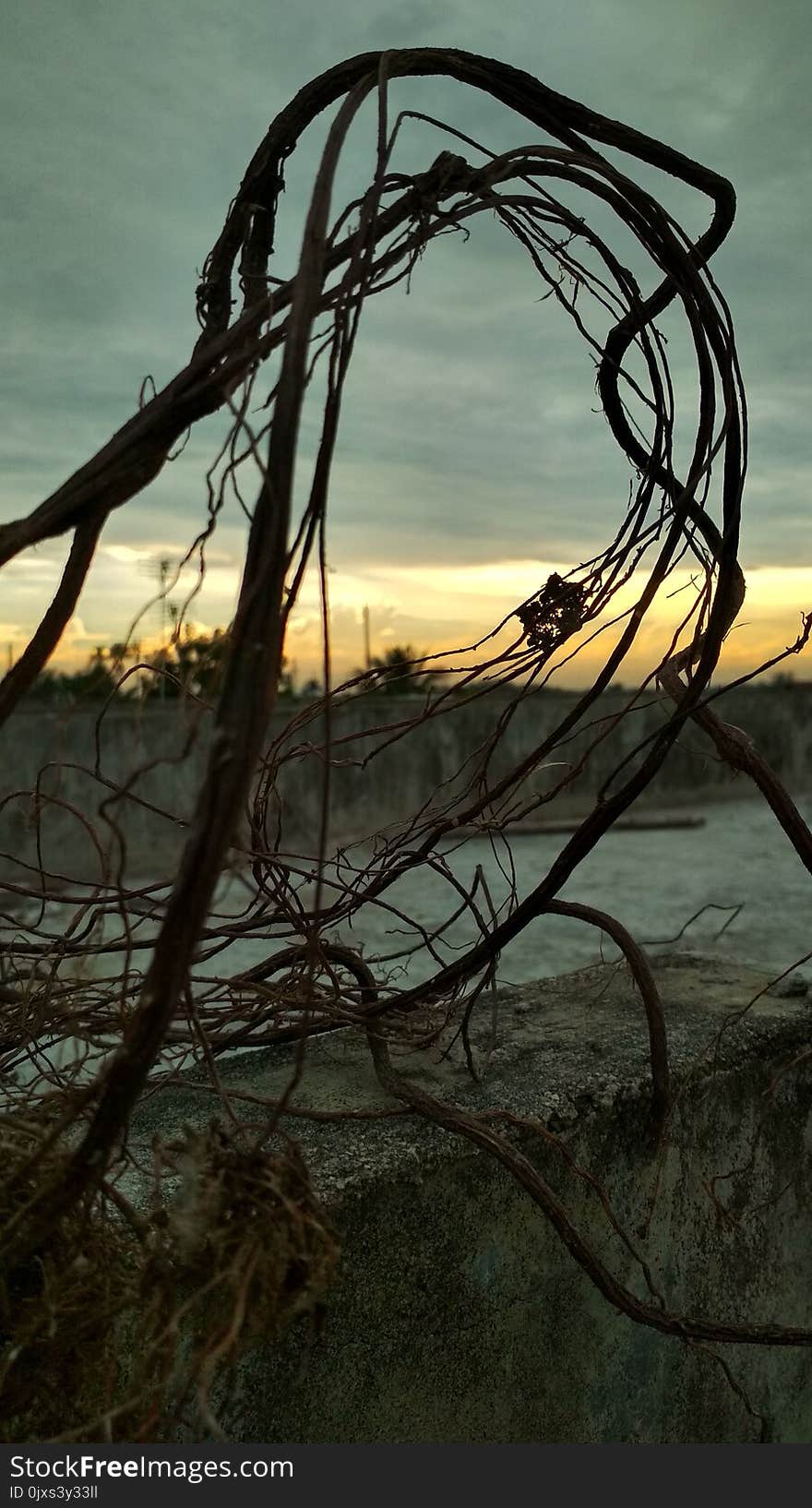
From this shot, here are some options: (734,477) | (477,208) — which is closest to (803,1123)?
(734,477)

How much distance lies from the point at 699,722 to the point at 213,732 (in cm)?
92

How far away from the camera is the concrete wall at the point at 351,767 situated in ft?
22.3

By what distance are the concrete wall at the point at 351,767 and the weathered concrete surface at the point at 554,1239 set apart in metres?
3.90

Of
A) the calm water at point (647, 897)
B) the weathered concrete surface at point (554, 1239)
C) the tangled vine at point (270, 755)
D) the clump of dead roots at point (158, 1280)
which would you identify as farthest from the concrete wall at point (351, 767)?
the clump of dead roots at point (158, 1280)

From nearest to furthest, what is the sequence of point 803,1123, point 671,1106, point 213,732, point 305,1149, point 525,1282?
point 213,732 < point 305,1149 < point 525,1282 < point 671,1106 < point 803,1123

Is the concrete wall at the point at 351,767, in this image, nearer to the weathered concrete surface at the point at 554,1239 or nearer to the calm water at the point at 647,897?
the calm water at the point at 647,897

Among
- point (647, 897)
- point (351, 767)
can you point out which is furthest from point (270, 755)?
point (647, 897)

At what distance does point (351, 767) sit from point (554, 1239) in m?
4.31

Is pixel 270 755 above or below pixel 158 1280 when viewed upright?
above

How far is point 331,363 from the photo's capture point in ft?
2.63

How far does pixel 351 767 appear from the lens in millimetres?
5676

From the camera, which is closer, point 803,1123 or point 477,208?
point 477,208

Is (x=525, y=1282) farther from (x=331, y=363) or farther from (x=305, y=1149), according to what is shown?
(x=331, y=363)

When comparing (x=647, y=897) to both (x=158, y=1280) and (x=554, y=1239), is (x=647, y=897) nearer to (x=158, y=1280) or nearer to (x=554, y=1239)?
(x=554, y=1239)
